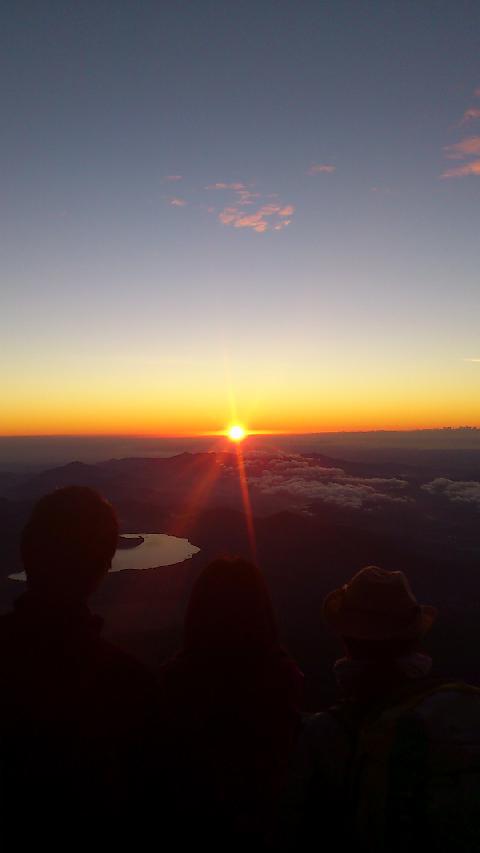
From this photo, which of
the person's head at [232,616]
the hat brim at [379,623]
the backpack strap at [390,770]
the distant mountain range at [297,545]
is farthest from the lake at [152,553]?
the backpack strap at [390,770]

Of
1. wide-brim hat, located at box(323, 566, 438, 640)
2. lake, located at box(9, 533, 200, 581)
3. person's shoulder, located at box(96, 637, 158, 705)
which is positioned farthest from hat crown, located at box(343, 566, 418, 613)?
lake, located at box(9, 533, 200, 581)

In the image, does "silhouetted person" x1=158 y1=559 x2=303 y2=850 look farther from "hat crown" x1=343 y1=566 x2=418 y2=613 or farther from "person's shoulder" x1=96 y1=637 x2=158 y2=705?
"hat crown" x1=343 y1=566 x2=418 y2=613

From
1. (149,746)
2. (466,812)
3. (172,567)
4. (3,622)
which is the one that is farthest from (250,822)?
(172,567)

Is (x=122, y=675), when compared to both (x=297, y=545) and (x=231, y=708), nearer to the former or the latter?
(x=231, y=708)

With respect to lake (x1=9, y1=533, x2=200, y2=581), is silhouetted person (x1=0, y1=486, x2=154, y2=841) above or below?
above

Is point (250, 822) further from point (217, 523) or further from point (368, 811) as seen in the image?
point (217, 523)

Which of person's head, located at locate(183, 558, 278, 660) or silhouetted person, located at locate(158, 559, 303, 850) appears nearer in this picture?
silhouetted person, located at locate(158, 559, 303, 850)

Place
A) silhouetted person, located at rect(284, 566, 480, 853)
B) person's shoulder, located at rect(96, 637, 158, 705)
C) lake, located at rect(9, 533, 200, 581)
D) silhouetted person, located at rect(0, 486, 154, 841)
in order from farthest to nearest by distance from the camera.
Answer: lake, located at rect(9, 533, 200, 581) < person's shoulder, located at rect(96, 637, 158, 705) < silhouetted person, located at rect(0, 486, 154, 841) < silhouetted person, located at rect(284, 566, 480, 853)

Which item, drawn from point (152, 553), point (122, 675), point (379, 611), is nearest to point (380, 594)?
point (379, 611)
